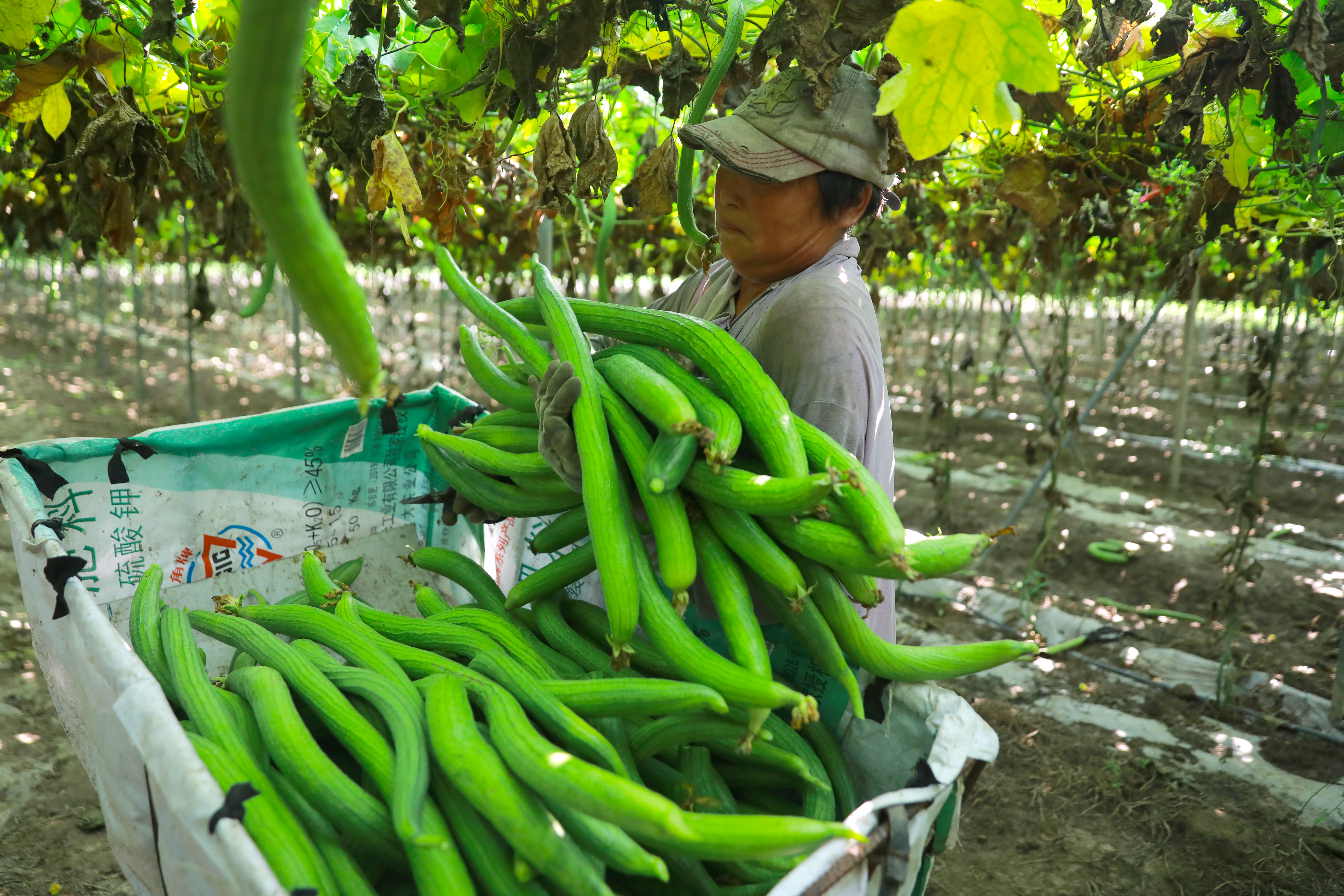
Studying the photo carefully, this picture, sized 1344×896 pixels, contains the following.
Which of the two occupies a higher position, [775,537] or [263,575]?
[775,537]

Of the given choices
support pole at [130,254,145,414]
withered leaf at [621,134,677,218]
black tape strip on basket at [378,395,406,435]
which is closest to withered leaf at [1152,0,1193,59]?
withered leaf at [621,134,677,218]

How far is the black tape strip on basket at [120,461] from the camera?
2.46m

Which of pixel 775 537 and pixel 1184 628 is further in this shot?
pixel 1184 628

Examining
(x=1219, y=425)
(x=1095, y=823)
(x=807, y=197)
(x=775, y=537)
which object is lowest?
(x=1095, y=823)

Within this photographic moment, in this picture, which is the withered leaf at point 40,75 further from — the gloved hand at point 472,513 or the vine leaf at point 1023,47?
the vine leaf at point 1023,47

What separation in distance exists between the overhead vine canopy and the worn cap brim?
19 centimetres

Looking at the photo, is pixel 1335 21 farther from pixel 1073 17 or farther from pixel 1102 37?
pixel 1073 17

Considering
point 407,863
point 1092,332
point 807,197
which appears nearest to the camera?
point 407,863

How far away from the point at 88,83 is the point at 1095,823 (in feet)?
15.3

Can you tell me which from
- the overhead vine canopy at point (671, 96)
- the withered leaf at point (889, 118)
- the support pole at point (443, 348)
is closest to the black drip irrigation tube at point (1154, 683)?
the overhead vine canopy at point (671, 96)

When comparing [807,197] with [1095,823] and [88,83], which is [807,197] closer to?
[88,83]

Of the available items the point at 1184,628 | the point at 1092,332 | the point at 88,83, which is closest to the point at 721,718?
the point at 88,83

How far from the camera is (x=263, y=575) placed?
2.72 m

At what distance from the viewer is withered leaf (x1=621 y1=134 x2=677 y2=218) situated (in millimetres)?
2443
